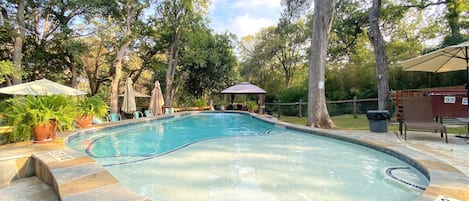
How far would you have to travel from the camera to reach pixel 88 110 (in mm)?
6566

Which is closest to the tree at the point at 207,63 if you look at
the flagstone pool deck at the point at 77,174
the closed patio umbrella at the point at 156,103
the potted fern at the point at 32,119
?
the closed patio umbrella at the point at 156,103

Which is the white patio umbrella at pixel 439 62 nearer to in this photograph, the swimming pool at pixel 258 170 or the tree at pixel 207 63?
the swimming pool at pixel 258 170

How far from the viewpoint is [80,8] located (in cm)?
1172

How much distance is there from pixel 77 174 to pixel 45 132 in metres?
2.40

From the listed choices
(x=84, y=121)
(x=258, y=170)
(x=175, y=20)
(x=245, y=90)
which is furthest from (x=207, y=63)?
(x=258, y=170)

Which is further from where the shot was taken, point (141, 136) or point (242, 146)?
point (141, 136)

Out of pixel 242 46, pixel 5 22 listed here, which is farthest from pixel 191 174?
pixel 242 46

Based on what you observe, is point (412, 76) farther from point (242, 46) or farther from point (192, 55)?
point (242, 46)

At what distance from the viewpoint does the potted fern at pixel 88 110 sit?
20.7ft

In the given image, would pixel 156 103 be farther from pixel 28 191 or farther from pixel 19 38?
pixel 28 191

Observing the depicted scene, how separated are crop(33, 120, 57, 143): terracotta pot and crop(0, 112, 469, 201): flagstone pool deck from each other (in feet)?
Answer: 0.51

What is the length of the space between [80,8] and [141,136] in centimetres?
913

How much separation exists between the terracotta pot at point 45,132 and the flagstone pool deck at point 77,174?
6.2 inches

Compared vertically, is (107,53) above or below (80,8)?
below
